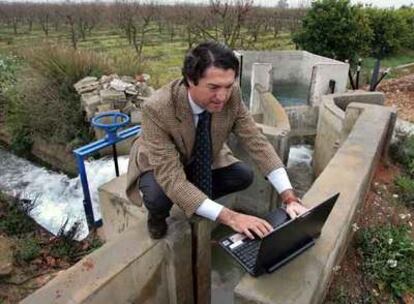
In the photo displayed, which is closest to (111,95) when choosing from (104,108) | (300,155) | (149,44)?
(104,108)

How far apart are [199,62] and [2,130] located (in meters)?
6.56

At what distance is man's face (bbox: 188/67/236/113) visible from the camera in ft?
5.03

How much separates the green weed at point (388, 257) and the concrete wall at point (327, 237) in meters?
0.12

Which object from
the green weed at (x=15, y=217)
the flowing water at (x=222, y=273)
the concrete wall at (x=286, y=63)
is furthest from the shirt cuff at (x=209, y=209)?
the concrete wall at (x=286, y=63)

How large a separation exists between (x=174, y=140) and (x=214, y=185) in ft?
1.63

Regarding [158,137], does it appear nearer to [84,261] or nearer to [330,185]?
[84,261]

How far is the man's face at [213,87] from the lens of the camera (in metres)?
1.53

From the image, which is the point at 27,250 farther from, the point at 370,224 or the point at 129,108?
the point at 129,108

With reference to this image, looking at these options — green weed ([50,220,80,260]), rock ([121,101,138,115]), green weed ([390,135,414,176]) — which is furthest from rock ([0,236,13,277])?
green weed ([390,135,414,176])

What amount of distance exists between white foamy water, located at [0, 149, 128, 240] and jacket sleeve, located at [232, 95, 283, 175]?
95.3 inches

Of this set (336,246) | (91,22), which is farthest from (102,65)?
(91,22)

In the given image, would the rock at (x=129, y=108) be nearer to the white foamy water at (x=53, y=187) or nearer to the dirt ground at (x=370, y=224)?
the white foamy water at (x=53, y=187)

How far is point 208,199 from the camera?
169 centimetres

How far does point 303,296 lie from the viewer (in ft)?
4.65
